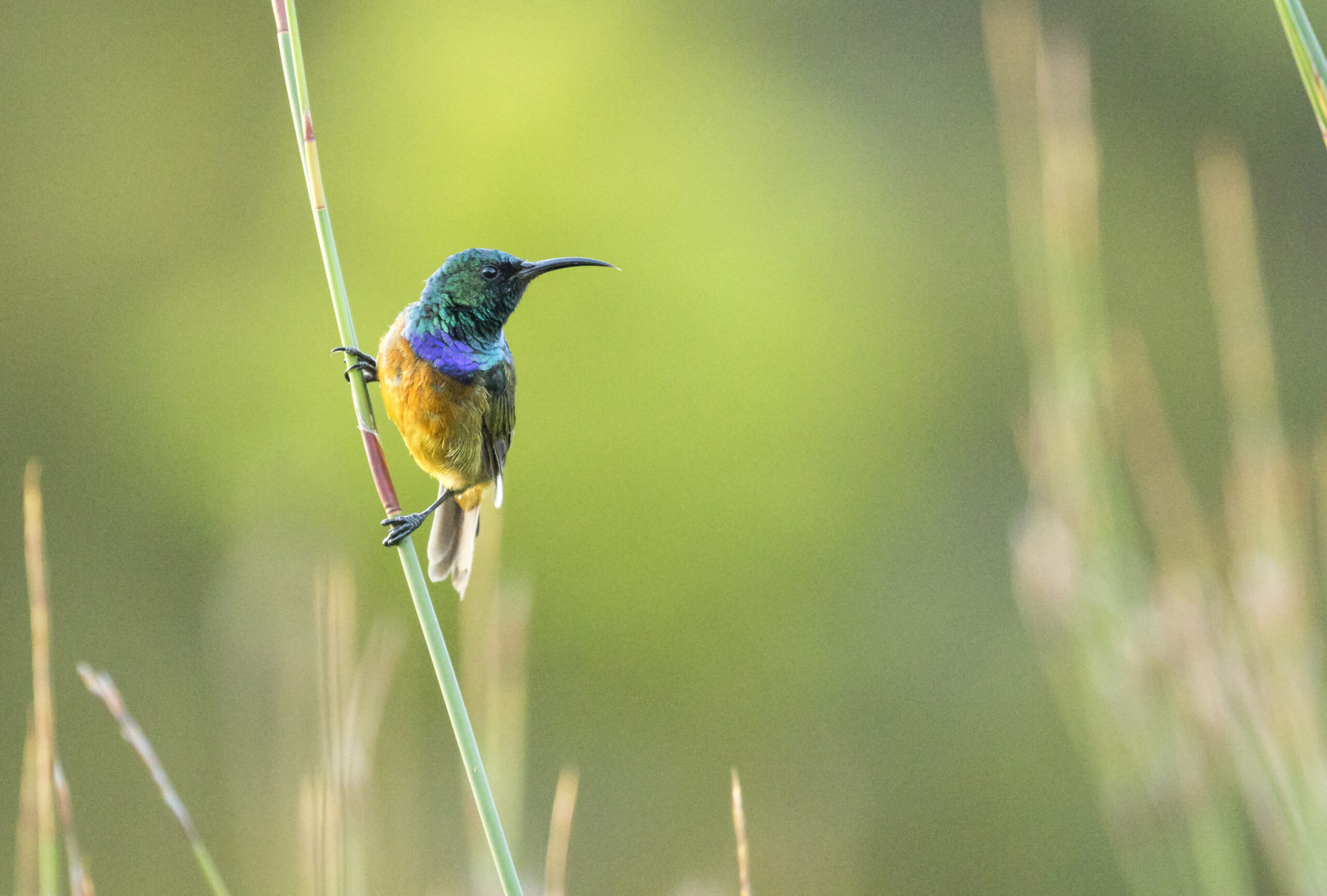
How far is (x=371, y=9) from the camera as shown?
947 centimetres

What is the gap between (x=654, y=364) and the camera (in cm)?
Answer: 819

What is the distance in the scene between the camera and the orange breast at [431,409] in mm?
1788

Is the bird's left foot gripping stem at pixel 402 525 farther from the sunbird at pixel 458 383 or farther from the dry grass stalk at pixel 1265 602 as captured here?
the dry grass stalk at pixel 1265 602

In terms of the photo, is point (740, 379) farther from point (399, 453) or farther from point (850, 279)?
point (399, 453)

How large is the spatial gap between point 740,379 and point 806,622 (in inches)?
70.4

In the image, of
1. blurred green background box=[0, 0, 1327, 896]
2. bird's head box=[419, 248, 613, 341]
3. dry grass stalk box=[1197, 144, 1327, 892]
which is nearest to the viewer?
dry grass stalk box=[1197, 144, 1327, 892]

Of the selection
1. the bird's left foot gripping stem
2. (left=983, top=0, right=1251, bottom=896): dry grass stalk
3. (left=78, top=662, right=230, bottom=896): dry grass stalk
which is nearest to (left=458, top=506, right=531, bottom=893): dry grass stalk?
the bird's left foot gripping stem

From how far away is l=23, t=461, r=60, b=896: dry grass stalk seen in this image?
3.35ft

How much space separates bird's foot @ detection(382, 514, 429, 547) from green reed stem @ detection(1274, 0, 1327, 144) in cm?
85

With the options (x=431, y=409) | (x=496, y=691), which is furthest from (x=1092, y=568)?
(x=431, y=409)

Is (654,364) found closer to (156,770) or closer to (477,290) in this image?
(477,290)

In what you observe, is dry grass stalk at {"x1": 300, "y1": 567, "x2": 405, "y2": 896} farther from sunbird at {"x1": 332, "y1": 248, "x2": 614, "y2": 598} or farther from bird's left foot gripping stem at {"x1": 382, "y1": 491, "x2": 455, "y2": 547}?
sunbird at {"x1": 332, "y1": 248, "x2": 614, "y2": 598}

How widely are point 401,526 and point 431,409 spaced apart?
0.44 metres

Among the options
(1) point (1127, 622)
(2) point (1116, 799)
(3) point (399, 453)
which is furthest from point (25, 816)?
(3) point (399, 453)
